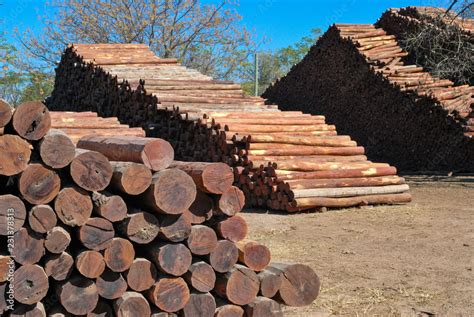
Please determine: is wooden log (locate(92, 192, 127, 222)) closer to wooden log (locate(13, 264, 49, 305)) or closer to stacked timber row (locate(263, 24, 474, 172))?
wooden log (locate(13, 264, 49, 305))

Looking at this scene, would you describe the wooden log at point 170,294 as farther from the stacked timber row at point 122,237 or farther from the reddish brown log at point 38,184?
the reddish brown log at point 38,184

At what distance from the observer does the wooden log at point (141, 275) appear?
4.36 m

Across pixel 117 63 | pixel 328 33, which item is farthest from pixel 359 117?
pixel 117 63

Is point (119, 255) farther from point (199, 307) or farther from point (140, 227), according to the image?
point (199, 307)

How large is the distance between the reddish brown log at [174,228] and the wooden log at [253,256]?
0.51 meters

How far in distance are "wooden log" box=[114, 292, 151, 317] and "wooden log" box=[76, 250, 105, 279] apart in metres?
0.25

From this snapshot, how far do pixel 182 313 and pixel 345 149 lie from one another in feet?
25.9

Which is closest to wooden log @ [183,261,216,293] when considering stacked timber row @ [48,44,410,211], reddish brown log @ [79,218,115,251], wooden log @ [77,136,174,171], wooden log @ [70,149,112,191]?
reddish brown log @ [79,218,115,251]

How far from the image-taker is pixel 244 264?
4734 mm

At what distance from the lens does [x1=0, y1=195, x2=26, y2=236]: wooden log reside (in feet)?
13.1

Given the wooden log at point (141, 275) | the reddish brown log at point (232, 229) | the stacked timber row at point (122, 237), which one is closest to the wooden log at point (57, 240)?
the stacked timber row at point (122, 237)

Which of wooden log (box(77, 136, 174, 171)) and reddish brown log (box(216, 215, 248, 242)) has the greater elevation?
wooden log (box(77, 136, 174, 171))

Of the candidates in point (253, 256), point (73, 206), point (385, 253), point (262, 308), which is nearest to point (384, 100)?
point (385, 253)

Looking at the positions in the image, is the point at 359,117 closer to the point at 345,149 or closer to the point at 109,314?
the point at 345,149
